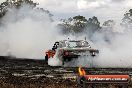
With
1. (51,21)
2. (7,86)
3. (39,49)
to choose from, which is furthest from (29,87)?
(51,21)

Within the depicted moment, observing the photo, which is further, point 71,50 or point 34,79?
point 71,50

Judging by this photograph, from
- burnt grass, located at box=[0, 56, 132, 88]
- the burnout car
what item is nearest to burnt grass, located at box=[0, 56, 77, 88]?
burnt grass, located at box=[0, 56, 132, 88]

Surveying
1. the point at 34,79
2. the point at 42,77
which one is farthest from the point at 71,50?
the point at 34,79

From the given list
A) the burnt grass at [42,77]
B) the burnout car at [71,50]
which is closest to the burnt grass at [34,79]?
the burnt grass at [42,77]

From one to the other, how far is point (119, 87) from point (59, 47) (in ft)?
41.7

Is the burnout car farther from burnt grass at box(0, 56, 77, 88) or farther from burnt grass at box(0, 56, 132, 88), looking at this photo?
burnt grass at box(0, 56, 77, 88)

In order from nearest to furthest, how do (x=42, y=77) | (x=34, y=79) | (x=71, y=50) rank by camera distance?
(x=34, y=79) → (x=42, y=77) → (x=71, y=50)

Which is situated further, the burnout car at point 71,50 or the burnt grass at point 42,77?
the burnout car at point 71,50

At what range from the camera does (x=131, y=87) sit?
510 inches

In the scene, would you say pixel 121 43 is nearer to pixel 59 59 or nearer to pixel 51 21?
pixel 59 59

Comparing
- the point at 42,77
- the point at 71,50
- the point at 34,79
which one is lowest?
the point at 71,50

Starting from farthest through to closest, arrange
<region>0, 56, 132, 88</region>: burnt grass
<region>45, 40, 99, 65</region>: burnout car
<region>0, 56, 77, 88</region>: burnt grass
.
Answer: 1. <region>45, 40, 99, 65</region>: burnout car
2. <region>0, 56, 132, 88</region>: burnt grass
3. <region>0, 56, 77, 88</region>: burnt grass

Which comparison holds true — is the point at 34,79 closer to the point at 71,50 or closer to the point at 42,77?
the point at 42,77

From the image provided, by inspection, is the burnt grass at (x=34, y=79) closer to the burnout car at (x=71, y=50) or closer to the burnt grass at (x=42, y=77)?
the burnt grass at (x=42, y=77)
